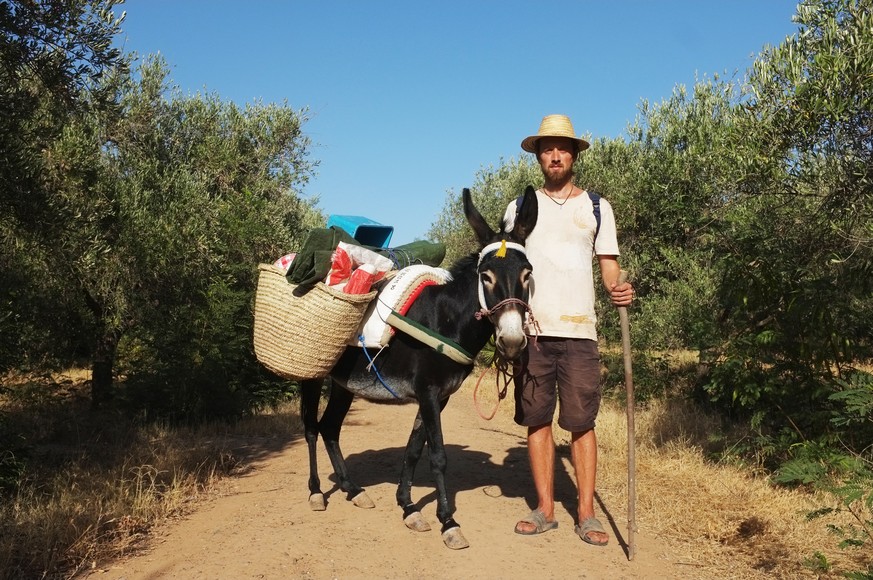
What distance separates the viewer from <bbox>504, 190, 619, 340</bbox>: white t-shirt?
16.5 ft

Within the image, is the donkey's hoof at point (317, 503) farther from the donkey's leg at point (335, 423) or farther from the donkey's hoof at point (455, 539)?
the donkey's hoof at point (455, 539)

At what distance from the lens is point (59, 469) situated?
23.9ft

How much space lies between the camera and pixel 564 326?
5.01 m

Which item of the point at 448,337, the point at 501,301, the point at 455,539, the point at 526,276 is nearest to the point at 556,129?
the point at 526,276

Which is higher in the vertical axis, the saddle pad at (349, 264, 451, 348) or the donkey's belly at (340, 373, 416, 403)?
the saddle pad at (349, 264, 451, 348)

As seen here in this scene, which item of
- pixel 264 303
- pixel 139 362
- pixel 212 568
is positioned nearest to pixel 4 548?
pixel 212 568

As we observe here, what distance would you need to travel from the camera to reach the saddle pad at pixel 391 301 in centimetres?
546

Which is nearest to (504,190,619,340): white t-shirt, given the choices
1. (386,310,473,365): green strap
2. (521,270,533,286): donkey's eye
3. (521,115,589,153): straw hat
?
(521,270,533,286): donkey's eye

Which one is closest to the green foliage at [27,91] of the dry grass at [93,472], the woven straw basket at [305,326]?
Answer: the dry grass at [93,472]

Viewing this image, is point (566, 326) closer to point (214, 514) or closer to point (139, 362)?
point (214, 514)

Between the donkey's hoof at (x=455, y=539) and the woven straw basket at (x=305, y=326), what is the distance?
161 cm

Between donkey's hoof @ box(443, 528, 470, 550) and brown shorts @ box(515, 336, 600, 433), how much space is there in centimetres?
98

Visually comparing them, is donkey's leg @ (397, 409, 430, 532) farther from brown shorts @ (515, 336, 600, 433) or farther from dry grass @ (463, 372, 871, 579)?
dry grass @ (463, 372, 871, 579)

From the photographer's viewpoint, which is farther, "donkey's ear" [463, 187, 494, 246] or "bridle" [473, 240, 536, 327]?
"donkey's ear" [463, 187, 494, 246]
